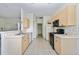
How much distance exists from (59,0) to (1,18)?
14.0 ft

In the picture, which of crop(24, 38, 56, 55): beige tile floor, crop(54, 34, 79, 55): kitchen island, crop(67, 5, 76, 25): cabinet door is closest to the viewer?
crop(54, 34, 79, 55): kitchen island

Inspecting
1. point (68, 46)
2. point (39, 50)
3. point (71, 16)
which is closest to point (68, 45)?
point (68, 46)

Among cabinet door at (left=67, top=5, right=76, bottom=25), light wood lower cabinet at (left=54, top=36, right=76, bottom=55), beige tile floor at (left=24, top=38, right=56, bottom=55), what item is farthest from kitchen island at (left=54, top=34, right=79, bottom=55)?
beige tile floor at (left=24, top=38, right=56, bottom=55)

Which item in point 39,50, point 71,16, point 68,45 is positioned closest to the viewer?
point 68,45

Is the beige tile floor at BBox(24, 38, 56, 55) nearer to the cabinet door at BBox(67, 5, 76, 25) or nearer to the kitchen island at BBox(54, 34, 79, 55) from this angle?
the kitchen island at BBox(54, 34, 79, 55)

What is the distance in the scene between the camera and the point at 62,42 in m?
3.92

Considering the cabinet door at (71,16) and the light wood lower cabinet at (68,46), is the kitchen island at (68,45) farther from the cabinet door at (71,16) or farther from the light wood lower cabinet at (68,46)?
the cabinet door at (71,16)

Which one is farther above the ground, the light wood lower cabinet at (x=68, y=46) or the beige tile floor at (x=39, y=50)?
the light wood lower cabinet at (x=68, y=46)

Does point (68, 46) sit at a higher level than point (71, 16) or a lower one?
lower

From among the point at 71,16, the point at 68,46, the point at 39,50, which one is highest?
the point at 71,16

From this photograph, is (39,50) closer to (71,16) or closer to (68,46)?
(68,46)

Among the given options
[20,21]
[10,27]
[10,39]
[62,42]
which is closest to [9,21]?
[10,27]

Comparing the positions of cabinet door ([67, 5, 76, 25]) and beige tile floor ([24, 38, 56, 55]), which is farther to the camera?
beige tile floor ([24, 38, 56, 55])

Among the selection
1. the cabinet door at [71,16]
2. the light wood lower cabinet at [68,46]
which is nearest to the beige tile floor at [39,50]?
the light wood lower cabinet at [68,46]
